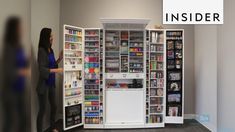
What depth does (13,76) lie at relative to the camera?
454mm

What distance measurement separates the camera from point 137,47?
384cm

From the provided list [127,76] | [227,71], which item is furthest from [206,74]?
[127,76]

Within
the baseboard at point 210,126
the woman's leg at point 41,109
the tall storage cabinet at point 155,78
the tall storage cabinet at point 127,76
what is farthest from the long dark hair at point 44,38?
the baseboard at point 210,126

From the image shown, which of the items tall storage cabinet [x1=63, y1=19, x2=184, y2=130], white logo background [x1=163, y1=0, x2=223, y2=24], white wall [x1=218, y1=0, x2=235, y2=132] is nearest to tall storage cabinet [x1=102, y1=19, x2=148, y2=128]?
tall storage cabinet [x1=63, y1=19, x2=184, y2=130]

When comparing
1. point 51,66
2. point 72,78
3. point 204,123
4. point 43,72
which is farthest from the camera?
point 204,123

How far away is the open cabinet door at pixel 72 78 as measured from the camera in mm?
3459

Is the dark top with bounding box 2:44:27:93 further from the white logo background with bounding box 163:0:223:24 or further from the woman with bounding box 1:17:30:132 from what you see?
the white logo background with bounding box 163:0:223:24

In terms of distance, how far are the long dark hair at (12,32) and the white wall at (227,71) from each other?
2.86 metres

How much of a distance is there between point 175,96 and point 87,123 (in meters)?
1.63

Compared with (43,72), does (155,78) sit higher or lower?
lower

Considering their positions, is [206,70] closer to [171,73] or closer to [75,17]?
[171,73]

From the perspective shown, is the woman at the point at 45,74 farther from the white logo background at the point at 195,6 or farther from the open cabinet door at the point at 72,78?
the white logo background at the point at 195,6

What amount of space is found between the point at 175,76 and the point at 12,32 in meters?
3.65

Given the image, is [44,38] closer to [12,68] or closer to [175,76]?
[175,76]
